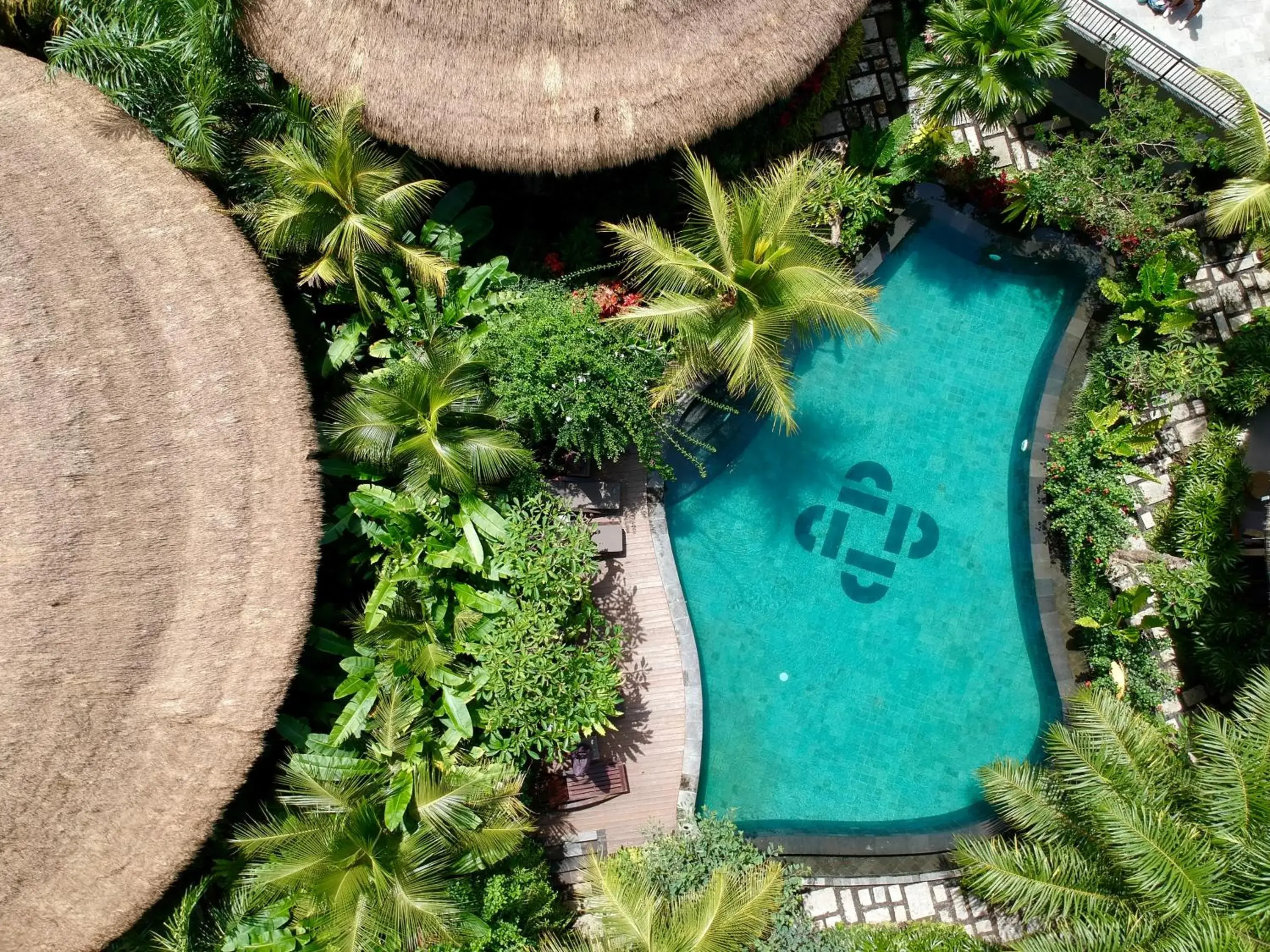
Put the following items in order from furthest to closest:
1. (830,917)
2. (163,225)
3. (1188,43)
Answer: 1. (1188,43)
2. (830,917)
3. (163,225)

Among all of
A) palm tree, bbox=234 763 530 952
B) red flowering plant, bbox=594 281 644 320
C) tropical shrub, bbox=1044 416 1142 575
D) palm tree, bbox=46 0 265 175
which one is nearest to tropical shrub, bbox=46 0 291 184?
palm tree, bbox=46 0 265 175

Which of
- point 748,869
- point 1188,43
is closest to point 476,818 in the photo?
point 748,869

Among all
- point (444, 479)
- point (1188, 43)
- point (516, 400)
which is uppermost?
point (1188, 43)

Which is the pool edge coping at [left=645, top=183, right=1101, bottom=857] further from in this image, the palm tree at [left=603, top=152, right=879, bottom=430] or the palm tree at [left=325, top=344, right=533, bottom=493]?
the palm tree at [left=325, top=344, right=533, bottom=493]

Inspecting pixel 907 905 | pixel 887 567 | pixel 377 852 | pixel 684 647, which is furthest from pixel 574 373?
pixel 907 905

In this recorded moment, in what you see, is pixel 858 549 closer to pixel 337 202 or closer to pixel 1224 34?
pixel 337 202

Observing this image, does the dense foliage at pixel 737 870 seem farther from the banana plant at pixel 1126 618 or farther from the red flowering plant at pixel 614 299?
the red flowering plant at pixel 614 299

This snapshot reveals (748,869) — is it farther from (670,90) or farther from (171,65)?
(171,65)
